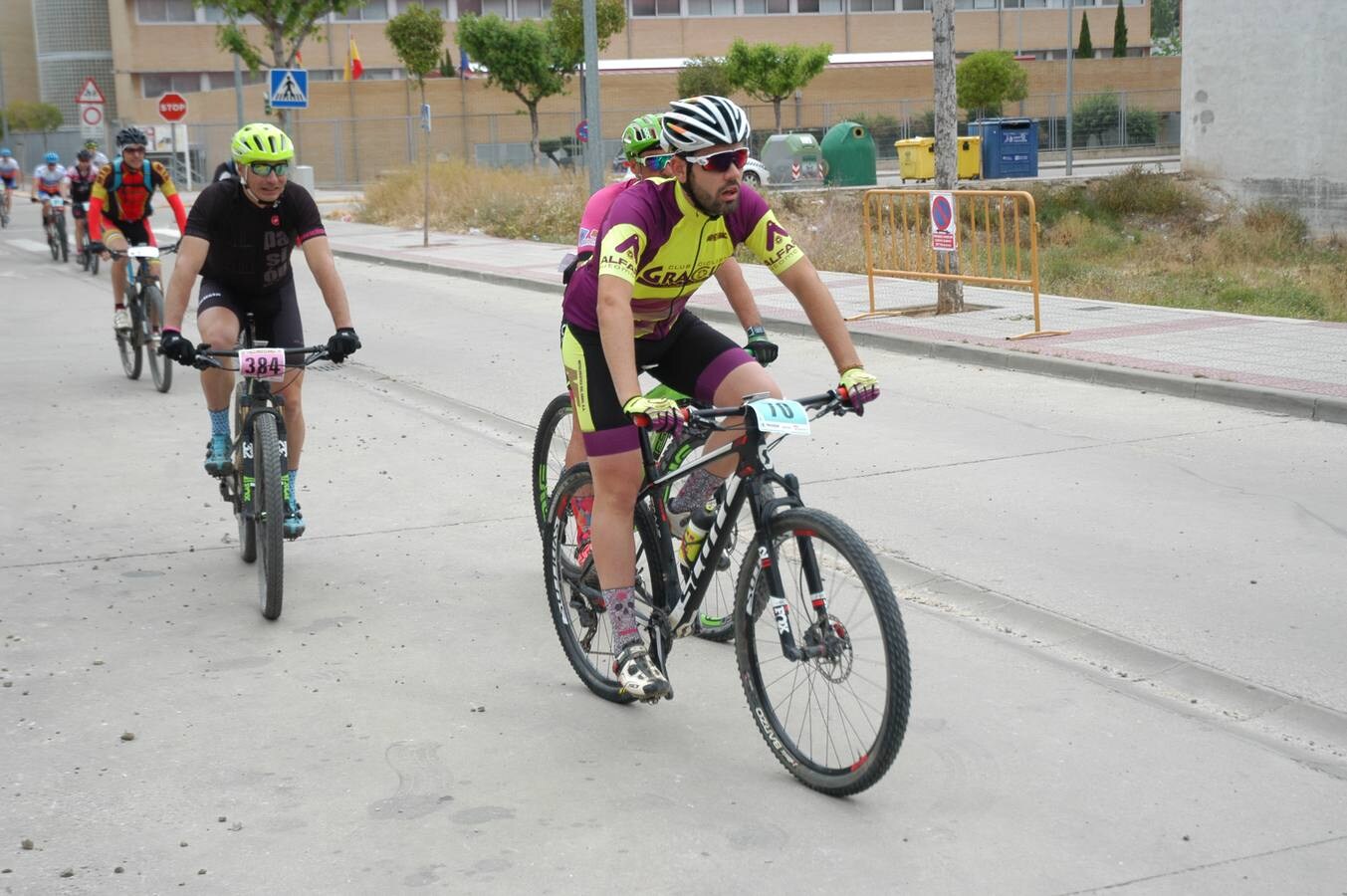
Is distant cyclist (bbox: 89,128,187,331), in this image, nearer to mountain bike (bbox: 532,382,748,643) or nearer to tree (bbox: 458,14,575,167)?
mountain bike (bbox: 532,382,748,643)

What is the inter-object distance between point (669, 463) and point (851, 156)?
35.6m

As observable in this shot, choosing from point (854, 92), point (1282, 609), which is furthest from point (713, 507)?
point (854, 92)

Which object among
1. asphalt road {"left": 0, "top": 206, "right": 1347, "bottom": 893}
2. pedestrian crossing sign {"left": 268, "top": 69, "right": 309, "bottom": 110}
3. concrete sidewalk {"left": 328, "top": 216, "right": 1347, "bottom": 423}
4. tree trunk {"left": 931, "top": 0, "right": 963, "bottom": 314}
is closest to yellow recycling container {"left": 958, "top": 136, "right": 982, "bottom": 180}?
pedestrian crossing sign {"left": 268, "top": 69, "right": 309, "bottom": 110}

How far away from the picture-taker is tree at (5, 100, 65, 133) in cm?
8506

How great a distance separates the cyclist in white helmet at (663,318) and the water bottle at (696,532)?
4.7 inches

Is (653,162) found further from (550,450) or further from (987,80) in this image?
(987,80)

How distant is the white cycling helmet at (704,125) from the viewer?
4.64 meters

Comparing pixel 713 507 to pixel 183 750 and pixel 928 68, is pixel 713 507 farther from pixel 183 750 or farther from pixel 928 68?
pixel 928 68

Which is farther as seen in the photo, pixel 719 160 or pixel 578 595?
pixel 578 595

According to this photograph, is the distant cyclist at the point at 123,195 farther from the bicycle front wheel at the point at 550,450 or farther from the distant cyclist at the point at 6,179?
the distant cyclist at the point at 6,179

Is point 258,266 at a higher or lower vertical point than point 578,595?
higher

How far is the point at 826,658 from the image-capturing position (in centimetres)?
452

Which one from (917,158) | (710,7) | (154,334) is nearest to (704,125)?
(154,334)

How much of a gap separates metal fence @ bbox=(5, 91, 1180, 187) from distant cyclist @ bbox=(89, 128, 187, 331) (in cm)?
4203
